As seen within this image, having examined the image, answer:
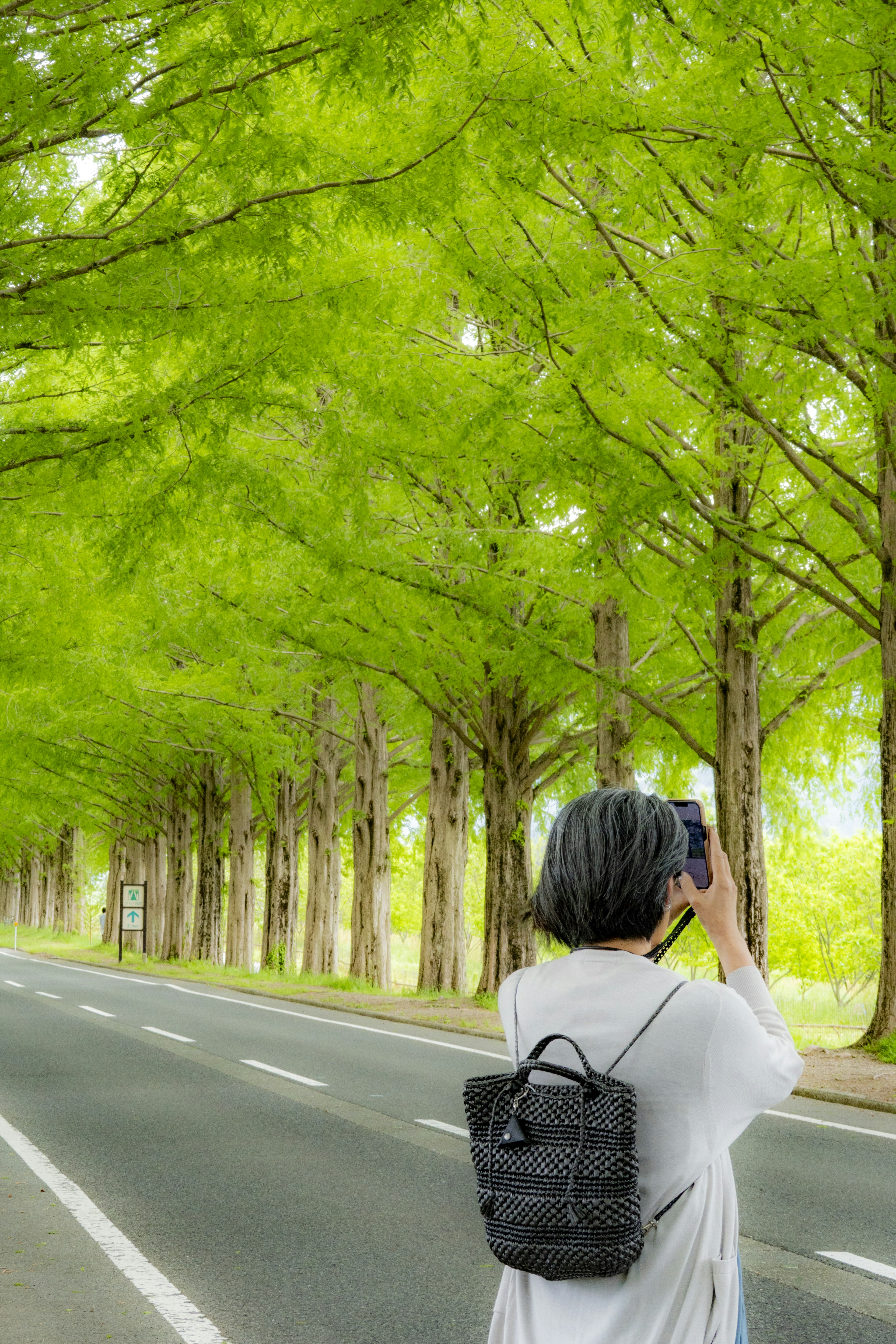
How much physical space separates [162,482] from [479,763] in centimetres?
1217

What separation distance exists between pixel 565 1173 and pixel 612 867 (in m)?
0.44

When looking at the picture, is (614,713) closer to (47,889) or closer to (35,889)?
(47,889)

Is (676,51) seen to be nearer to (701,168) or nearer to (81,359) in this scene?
(701,168)

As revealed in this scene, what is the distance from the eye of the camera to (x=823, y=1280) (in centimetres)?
555

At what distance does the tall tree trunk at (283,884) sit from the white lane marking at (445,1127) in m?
20.6

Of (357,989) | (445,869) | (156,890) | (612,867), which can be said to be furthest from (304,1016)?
(156,890)

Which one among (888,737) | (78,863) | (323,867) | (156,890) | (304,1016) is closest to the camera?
(888,737)

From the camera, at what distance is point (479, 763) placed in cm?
2261

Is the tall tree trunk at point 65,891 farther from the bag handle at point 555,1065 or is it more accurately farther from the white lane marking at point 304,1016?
the bag handle at point 555,1065

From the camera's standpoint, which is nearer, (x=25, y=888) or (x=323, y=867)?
(x=323, y=867)

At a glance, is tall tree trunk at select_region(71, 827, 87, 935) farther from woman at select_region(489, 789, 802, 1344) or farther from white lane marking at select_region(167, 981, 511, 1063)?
woman at select_region(489, 789, 802, 1344)

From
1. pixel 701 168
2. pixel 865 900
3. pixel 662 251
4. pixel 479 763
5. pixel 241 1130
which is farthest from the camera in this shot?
pixel 865 900

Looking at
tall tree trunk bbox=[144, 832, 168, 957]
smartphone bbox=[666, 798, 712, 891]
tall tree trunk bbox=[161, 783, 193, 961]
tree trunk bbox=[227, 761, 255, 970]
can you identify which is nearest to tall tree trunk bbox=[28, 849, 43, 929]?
tall tree trunk bbox=[144, 832, 168, 957]

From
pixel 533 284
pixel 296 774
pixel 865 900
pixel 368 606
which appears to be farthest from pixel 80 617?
pixel 865 900
